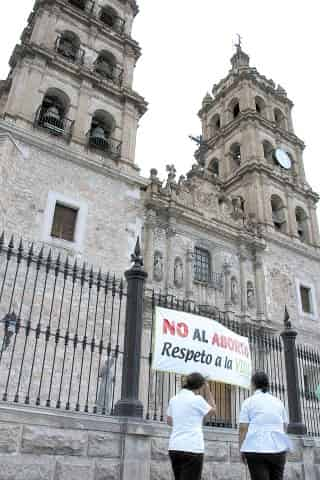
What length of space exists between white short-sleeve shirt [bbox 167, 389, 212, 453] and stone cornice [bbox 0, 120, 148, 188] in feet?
43.7

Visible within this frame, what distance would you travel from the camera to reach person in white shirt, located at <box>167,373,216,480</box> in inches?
170

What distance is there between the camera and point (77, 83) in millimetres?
19188

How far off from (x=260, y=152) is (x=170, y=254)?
10856mm

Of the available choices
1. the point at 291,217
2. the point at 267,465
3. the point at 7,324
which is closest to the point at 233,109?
the point at 291,217

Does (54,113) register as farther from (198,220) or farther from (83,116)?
(198,220)

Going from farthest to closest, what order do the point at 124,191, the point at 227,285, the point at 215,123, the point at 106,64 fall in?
the point at 215,123 < the point at 106,64 < the point at 227,285 < the point at 124,191

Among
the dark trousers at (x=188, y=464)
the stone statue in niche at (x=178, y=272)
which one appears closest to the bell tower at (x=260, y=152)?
the stone statue in niche at (x=178, y=272)

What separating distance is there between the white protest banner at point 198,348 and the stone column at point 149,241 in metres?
8.29

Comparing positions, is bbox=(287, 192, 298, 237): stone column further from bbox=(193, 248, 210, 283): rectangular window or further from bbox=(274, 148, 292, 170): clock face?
bbox=(193, 248, 210, 283): rectangular window

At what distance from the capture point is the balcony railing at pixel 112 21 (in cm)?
2309

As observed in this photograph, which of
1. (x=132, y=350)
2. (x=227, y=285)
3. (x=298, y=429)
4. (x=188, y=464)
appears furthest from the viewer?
(x=227, y=285)

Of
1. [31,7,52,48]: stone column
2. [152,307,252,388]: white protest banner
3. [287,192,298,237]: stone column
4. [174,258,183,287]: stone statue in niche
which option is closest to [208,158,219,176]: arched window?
[287,192,298,237]: stone column

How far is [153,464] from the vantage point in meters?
6.00

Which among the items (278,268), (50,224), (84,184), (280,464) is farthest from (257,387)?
(278,268)
